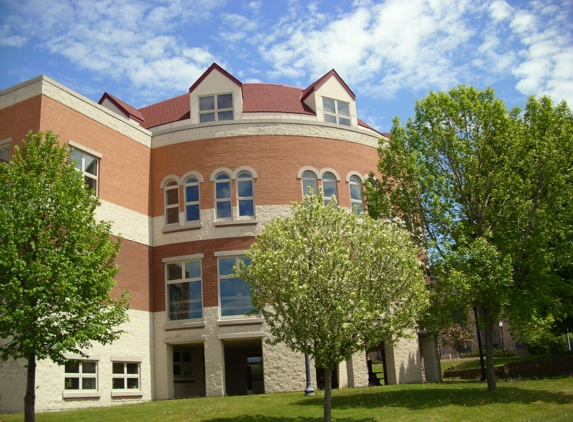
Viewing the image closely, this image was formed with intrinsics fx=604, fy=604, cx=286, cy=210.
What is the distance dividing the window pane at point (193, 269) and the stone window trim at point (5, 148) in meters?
8.44

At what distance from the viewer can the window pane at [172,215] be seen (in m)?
27.2

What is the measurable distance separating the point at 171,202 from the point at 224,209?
262 centimetres

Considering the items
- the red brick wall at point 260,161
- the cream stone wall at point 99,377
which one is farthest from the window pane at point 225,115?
the cream stone wall at point 99,377

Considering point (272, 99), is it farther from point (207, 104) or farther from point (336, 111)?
point (207, 104)

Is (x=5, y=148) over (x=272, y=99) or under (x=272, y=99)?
under

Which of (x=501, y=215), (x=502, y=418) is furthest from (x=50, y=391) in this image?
(x=501, y=215)

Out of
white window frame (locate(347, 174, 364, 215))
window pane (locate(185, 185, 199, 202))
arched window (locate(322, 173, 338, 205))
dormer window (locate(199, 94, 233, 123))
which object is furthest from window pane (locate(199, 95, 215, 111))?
white window frame (locate(347, 174, 364, 215))

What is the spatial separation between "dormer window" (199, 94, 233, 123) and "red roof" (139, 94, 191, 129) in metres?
1.40

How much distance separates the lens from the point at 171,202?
27.5m

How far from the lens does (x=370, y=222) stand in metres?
17.3

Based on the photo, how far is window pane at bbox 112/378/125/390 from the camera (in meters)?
23.6

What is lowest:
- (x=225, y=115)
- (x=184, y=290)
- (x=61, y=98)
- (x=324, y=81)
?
(x=184, y=290)

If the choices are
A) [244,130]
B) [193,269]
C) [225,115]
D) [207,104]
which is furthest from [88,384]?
[207,104]

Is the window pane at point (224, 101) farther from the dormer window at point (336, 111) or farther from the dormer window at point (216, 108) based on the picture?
the dormer window at point (336, 111)
